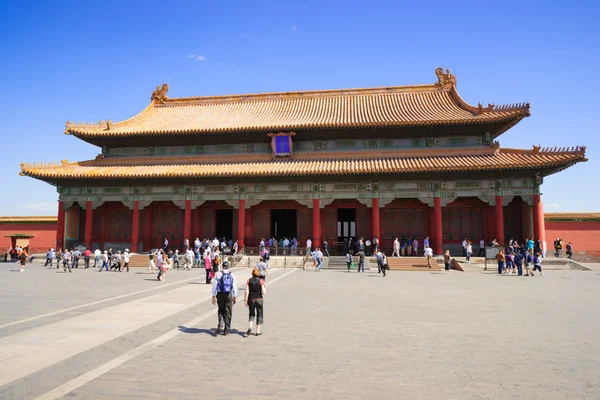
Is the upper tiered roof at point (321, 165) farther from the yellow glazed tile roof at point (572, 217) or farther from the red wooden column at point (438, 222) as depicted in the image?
the yellow glazed tile roof at point (572, 217)

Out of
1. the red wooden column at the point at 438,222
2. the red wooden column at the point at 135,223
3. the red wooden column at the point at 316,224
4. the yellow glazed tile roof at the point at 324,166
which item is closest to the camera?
the yellow glazed tile roof at the point at 324,166

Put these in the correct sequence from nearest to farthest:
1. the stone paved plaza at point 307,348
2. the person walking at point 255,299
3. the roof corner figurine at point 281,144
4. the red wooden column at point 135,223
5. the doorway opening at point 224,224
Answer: the stone paved plaza at point 307,348
the person walking at point 255,299
the red wooden column at point 135,223
the roof corner figurine at point 281,144
the doorway opening at point 224,224

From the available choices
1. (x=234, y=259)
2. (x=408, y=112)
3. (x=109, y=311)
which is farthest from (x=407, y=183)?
(x=109, y=311)

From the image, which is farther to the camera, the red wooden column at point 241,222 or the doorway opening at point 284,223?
the doorway opening at point 284,223

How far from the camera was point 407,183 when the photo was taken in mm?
24859

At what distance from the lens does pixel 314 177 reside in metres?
25.3

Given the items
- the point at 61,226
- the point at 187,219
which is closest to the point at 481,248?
the point at 187,219

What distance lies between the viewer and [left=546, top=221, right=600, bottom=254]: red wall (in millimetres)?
26469

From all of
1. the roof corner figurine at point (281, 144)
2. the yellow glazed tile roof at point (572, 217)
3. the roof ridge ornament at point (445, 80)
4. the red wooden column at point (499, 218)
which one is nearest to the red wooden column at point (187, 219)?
the roof corner figurine at point (281, 144)

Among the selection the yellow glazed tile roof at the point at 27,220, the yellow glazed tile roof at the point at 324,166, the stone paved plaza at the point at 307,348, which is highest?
the yellow glazed tile roof at the point at 324,166

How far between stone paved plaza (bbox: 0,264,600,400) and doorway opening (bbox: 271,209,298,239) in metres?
16.1

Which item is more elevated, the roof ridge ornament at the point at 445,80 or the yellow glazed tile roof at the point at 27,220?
the roof ridge ornament at the point at 445,80

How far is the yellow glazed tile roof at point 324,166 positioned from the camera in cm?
2256

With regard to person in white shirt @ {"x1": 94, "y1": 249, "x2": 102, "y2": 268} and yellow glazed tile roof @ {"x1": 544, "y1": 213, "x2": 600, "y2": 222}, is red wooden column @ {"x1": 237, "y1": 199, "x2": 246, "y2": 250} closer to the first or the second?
person in white shirt @ {"x1": 94, "y1": 249, "x2": 102, "y2": 268}
